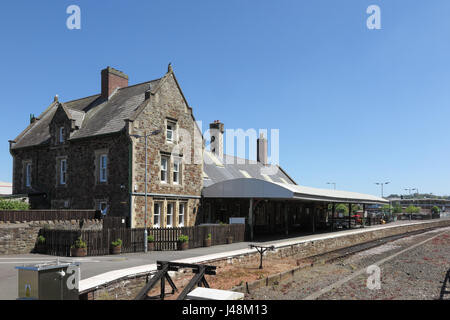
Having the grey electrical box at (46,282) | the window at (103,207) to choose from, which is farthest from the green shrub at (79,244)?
the grey electrical box at (46,282)

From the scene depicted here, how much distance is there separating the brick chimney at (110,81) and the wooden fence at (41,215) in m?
11.9

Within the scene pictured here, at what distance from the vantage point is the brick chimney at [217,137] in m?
43.3

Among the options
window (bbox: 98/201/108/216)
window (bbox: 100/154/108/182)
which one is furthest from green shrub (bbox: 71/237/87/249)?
window (bbox: 100/154/108/182)

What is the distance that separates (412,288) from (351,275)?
116 inches

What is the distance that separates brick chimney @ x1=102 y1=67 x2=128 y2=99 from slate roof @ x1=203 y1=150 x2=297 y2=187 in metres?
10.4

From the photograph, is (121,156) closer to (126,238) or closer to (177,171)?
(177,171)

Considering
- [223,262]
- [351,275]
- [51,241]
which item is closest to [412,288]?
[351,275]

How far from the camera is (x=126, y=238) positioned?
70.2 feet

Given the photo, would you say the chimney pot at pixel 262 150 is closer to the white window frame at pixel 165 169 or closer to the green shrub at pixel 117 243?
the white window frame at pixel 165 169

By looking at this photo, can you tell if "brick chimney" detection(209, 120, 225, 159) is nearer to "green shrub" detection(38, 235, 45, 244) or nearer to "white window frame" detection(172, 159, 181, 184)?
"white window frame" detection(172, 159, 181, 184)

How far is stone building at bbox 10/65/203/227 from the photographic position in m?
26.0

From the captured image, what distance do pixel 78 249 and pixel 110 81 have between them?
17.5 metres

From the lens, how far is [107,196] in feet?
87.3
